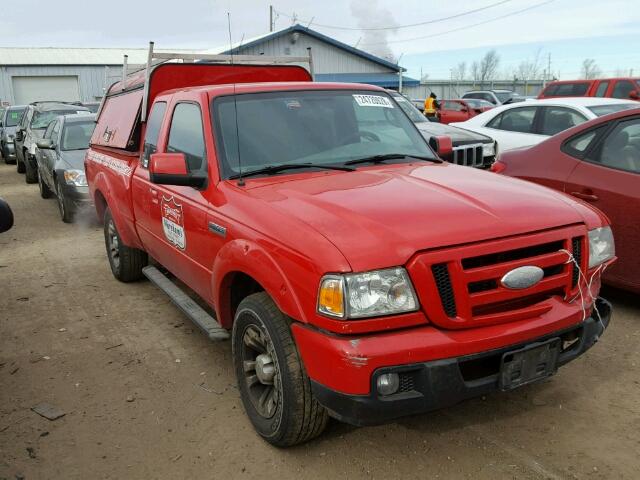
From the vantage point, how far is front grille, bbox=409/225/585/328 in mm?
2518

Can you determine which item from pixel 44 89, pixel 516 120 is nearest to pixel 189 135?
pixel 516 120

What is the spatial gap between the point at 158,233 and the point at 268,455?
211 cm

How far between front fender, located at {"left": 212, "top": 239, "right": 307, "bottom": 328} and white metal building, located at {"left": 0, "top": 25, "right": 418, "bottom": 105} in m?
27.9

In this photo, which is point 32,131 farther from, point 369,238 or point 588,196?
point 369,238

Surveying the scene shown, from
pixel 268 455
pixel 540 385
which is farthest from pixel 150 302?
pixel 540 385

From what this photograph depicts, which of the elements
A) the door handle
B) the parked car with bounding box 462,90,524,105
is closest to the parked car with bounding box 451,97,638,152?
the door handle

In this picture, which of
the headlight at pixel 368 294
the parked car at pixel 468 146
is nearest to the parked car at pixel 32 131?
the parked car at pixel 468 146

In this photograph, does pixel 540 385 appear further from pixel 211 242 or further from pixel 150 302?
pixel 150 302

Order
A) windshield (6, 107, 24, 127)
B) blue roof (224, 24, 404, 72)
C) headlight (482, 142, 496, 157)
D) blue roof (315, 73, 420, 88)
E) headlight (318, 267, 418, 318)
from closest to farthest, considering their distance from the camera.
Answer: headlight (318, 267, 418, 318)
headlight (482, 142, 496, 157)
windshield (6, 107, 24, 127)
blue roof (224, 24, 404, 72)
blue roof (315, 73, 420, 88)

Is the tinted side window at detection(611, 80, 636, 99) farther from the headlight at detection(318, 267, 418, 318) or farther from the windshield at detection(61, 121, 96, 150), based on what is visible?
the headlight at detection(318, 267, 418, 318)

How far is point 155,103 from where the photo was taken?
4.86 metres

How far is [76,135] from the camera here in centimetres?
1005

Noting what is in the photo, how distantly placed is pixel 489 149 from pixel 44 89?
3983cm

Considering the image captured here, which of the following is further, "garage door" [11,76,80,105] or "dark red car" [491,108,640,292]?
"garage door" [11,76,80,105]
